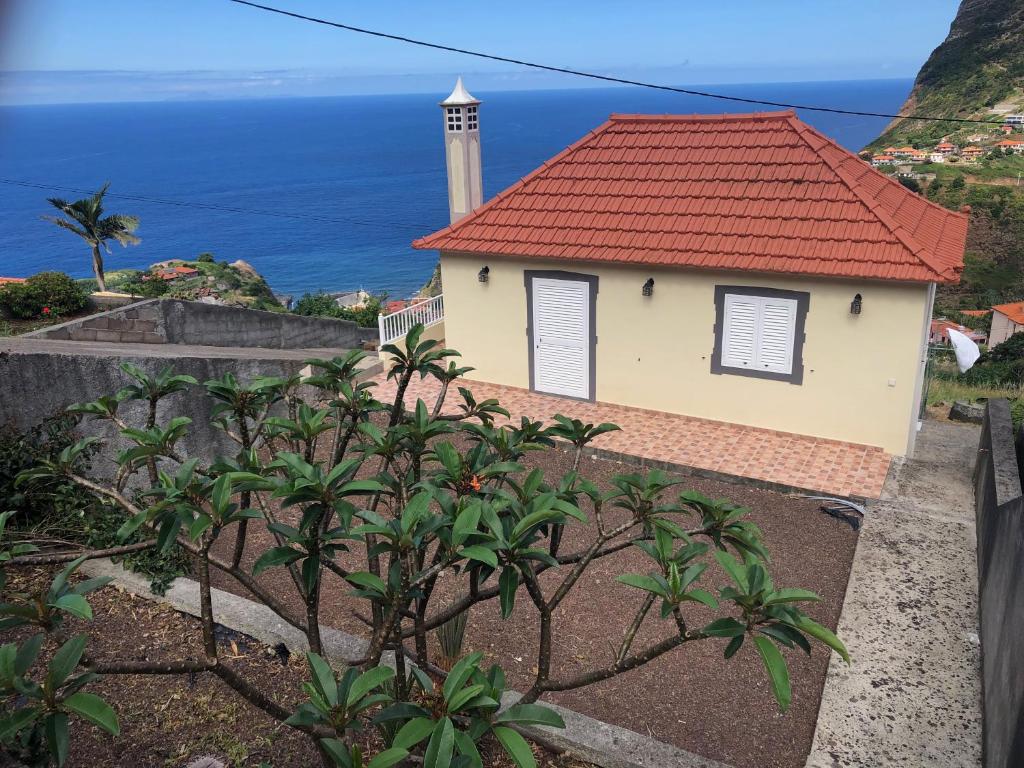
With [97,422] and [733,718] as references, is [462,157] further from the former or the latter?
[733,718]

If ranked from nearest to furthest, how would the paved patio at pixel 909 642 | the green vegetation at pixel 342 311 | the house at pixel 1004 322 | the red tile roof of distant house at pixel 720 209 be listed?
1. the paved patio at pixel 909 642
2. the red tile roof of distant house at pixel 720 209
3. the green vegetation at pixel 342 311
4. the house at pixel 1004 322

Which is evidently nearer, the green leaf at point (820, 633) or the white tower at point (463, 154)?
the green leaf at point (820, 633)

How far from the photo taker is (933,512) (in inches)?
338

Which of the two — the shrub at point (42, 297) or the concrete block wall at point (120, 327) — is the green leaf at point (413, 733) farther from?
the shrub at point (42, 297)

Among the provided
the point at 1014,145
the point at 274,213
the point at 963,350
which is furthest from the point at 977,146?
the point at 274,213

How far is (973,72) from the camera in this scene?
3051 inches

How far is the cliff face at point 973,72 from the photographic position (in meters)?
69.5

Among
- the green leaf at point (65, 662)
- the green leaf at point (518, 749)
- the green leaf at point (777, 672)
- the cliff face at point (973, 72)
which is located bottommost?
the green leaf at point (518, 749)

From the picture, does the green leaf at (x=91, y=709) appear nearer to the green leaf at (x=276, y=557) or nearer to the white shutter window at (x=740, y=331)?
the green leaf at (x=276, y=557)

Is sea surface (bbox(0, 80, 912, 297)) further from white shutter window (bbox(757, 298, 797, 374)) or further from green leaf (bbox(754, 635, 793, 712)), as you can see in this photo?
green leaf (bbox(754, 635, 793, 712))

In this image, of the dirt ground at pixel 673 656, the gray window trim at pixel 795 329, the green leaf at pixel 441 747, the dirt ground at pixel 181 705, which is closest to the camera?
the green leaf at pixel 441 747

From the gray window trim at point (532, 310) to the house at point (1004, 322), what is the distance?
98.0ft

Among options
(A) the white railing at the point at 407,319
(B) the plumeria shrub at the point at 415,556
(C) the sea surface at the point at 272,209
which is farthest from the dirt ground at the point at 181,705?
(C) the sea surface at the point at 272,209

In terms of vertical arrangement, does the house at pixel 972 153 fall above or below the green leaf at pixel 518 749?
above
